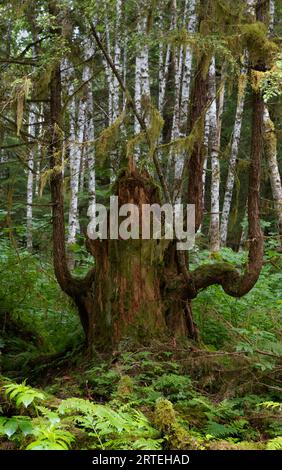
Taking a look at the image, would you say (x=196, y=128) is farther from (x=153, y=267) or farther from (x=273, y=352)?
(x=273, y=352)

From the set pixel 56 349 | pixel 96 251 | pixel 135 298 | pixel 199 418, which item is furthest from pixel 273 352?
pixel 56 349

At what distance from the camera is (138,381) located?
5.61 m

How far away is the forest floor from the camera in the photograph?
3.19 m

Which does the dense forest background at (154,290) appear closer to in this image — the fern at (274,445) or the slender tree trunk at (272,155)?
the fern at (274,445)

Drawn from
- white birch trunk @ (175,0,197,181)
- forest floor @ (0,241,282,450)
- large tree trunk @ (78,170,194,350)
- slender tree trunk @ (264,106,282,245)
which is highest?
white birch trunk @ (175,0,197,181)

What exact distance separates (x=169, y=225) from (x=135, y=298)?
1113 mm

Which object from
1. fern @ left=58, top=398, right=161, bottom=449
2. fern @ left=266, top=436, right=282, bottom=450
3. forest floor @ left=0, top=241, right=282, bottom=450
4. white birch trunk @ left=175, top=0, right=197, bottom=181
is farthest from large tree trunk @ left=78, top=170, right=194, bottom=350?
white birch trunk @ left=175, top=0, right=197, bottom=181

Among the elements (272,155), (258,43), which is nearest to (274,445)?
(258,43)

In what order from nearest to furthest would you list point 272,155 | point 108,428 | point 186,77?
point 108,428, point 186,77, point 272,155

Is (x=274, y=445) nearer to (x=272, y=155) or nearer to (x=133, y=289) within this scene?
(x=133, y=289)

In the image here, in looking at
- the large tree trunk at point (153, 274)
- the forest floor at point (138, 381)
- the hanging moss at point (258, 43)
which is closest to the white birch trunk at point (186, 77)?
the forest floor at point (138, 381)

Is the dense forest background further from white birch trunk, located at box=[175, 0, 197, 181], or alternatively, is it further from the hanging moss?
white birch trunk, located at box=[175, 0, 197, 181]

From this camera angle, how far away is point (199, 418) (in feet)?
15.7

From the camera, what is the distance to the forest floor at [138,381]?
3.19 metres
